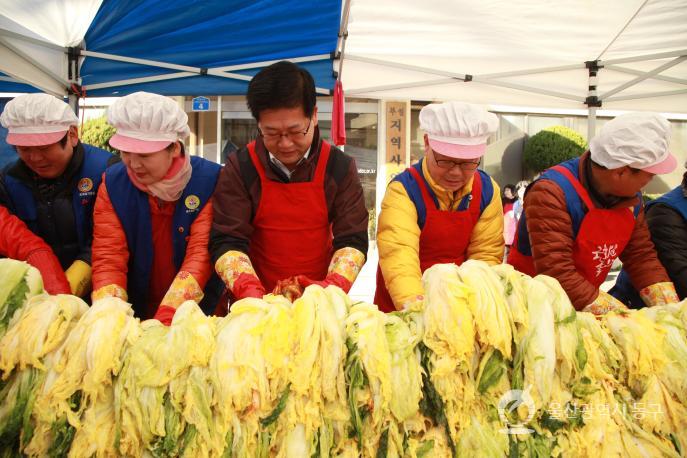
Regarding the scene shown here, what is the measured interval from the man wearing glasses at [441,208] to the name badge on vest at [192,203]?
0.81 m

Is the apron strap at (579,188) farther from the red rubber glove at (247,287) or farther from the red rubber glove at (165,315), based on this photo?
the red rubber glove at (165,315)

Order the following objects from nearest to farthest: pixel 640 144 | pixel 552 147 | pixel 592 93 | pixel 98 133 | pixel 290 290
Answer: pixel 290 290
pixel 640 144
pixel 592 93
pixel 98 133
pixel 552 147

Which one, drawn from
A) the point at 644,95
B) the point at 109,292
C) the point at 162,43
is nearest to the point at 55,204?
the point at 109,292

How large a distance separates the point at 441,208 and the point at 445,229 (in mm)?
99

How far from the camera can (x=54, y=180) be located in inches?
83.9

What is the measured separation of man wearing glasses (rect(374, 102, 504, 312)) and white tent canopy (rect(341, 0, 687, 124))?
2.04m

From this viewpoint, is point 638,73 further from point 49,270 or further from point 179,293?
point 49,270

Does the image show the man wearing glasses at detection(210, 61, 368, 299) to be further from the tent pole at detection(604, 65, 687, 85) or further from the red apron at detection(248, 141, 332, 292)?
the tent pole at detection(604, 65, 687, 85)

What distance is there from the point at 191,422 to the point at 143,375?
0.49 ft

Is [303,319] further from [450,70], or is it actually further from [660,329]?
[450,70]

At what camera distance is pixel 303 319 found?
3.55 feet

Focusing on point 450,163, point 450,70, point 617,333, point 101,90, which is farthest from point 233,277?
point 450,70

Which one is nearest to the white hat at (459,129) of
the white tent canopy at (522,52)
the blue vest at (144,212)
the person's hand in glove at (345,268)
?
the person's hand in glove at (345,268)

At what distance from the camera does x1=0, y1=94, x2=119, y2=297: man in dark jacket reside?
78.4 inches
